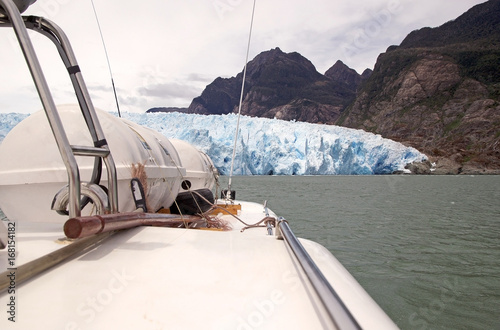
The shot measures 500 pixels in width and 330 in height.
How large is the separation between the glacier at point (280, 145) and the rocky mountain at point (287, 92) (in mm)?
103378

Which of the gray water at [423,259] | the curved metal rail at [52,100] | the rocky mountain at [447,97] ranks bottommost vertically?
the gray water at [423,259]

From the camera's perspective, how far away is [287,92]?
175 m

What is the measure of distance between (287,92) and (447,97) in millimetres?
97512

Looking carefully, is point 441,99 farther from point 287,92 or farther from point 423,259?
point 423,259

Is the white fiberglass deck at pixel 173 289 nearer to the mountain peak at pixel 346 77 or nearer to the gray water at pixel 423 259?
the gray water at pixel 423 259

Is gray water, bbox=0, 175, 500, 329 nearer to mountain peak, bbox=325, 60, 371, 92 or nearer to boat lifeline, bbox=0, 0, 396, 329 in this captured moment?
boat lifeline, bbox=0, 0, 396, 329

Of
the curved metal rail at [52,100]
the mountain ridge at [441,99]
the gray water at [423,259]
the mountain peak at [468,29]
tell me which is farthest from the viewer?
the mountain peak at [468,29]

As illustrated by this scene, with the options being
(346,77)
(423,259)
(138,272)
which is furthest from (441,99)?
(346,77)

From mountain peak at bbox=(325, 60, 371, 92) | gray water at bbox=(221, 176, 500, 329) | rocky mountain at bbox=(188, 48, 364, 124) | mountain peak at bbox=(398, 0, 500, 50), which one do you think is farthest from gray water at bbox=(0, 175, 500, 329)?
mountain peak at bbox=(325, 60, 371, 92)

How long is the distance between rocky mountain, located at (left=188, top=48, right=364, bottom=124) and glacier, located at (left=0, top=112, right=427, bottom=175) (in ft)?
339

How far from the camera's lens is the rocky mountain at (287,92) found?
15412cm

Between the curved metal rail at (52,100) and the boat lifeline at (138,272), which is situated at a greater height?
the curved metal rail at (52,100)

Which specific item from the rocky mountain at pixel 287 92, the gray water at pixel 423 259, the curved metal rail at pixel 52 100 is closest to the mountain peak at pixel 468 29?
the rocky mountain at pixel 287 92

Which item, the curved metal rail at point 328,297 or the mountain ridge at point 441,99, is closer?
the curved metal rail at point 328,297
